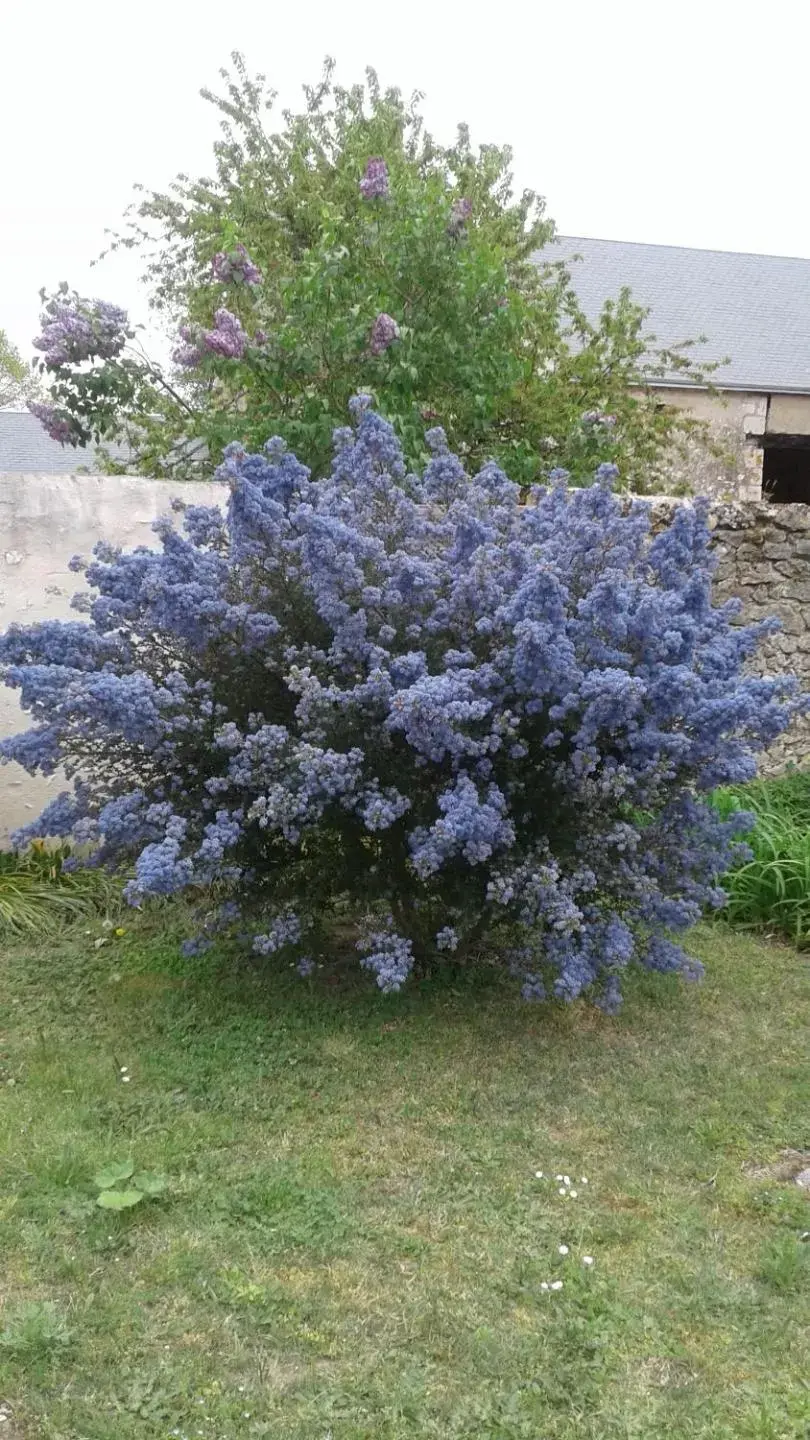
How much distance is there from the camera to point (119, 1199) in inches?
112

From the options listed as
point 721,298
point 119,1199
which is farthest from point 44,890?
point 721,298

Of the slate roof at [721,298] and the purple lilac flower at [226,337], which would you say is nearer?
the purple lilac flower at [226,337]

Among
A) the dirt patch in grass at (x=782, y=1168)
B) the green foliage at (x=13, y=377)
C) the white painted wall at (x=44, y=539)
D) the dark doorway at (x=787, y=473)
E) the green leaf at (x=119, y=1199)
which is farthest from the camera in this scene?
the green foliage at (x=13, y=377)

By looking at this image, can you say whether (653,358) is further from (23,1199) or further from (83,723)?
(23,1199)

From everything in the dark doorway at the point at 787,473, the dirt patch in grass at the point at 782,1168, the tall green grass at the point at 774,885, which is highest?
the dark doorway at the point at 787,473

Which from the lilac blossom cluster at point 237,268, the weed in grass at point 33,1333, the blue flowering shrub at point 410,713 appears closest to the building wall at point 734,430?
the lilac blossom cluster at point 237,268

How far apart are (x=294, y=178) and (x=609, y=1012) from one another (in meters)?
9.21

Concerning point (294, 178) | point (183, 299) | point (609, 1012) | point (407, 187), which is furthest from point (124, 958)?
point (183, 299)

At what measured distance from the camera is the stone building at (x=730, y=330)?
49.8ft

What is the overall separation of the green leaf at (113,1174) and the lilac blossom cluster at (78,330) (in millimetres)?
5263

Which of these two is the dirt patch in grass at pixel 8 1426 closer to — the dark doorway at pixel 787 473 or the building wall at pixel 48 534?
the building wall at pixel 48 534

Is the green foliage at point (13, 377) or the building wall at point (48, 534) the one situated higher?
the green foliage at point (13, 377)

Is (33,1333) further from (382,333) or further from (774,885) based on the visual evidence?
(382,333)

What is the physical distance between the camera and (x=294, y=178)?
34.3 feet
